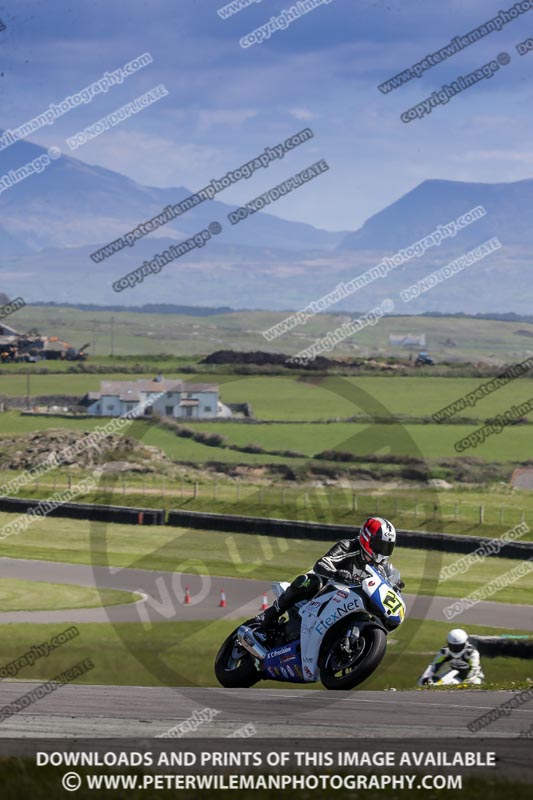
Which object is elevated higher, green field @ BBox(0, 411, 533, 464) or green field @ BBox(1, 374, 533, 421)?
green field @ BBox(1, 374, 533, 421)

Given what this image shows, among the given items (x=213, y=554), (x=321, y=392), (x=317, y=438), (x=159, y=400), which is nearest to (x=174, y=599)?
(x=213, y=554)

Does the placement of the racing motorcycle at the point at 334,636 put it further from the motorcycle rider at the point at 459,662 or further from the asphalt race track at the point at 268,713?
the motorcycle rider at the point at 459,662

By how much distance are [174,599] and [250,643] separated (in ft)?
87.8

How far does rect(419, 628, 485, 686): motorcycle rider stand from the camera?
69.7 ft

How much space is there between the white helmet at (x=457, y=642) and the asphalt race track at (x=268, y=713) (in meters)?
4.34

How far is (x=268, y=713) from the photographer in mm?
13336

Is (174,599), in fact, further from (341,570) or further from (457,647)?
(341,570)

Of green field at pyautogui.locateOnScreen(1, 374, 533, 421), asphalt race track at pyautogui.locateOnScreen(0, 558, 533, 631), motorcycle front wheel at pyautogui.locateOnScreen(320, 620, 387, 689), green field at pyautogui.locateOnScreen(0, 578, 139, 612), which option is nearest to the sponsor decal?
motorcycle front wheel at pyautogui.locateOnScreen(320, 620, 387, 689)

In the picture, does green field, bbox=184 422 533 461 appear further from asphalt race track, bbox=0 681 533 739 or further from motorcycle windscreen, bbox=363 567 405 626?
motorcycle windscreen, bbox=363 567 405 626

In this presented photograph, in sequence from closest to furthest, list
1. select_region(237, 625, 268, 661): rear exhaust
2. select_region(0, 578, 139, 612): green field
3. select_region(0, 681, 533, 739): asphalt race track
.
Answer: select_region(0, 681, 533, 739): asphalt race track → select_region(237, 625, 268, 661): rear exhaust → select_region(0, 578, 139, 612): green field

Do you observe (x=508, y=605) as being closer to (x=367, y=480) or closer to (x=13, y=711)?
(x=13, y=711)

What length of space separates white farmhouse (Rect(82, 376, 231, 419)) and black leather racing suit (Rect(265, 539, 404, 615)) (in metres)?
93.4

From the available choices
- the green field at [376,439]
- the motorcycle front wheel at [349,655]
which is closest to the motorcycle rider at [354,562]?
the motorcycle front wheel at [349,655]

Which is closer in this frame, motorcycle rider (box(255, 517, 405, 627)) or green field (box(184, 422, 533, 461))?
motorcycle rider (box(255, 517, 405, 627))
